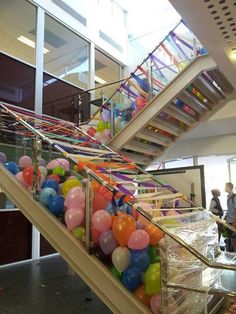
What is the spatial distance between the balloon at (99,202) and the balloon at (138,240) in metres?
0.47

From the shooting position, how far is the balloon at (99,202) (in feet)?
9.07

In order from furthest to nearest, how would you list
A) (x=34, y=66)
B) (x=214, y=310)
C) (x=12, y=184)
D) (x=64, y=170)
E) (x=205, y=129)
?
(x=205, y=129)
(x=34, y=66)
(x=64, y=170)
(x=12, y=184)
(x=214, y=310)

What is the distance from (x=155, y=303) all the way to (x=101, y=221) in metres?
0.77

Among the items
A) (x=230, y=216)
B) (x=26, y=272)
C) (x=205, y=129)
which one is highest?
(x=205, y=129)

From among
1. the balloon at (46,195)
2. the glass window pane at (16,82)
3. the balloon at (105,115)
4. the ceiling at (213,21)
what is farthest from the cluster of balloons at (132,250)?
the glass window pane at (16,82)

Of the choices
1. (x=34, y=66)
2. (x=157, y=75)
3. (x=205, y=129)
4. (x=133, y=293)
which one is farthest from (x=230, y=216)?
(x=34, y=66)

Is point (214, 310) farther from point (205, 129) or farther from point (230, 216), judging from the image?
point (205, 129)

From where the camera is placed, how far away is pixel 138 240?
2.39 metres

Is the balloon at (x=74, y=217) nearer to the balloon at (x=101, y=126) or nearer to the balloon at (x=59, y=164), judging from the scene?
the balloon at (x=59, y=164)

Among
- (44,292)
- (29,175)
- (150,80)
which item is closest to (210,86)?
(150,80)

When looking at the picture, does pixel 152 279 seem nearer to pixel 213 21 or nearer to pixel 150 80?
pixel 213 21

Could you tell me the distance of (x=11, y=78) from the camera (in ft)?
19.1

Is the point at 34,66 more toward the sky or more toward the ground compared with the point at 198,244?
more toward the sky

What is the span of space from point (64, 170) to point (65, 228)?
102cm
